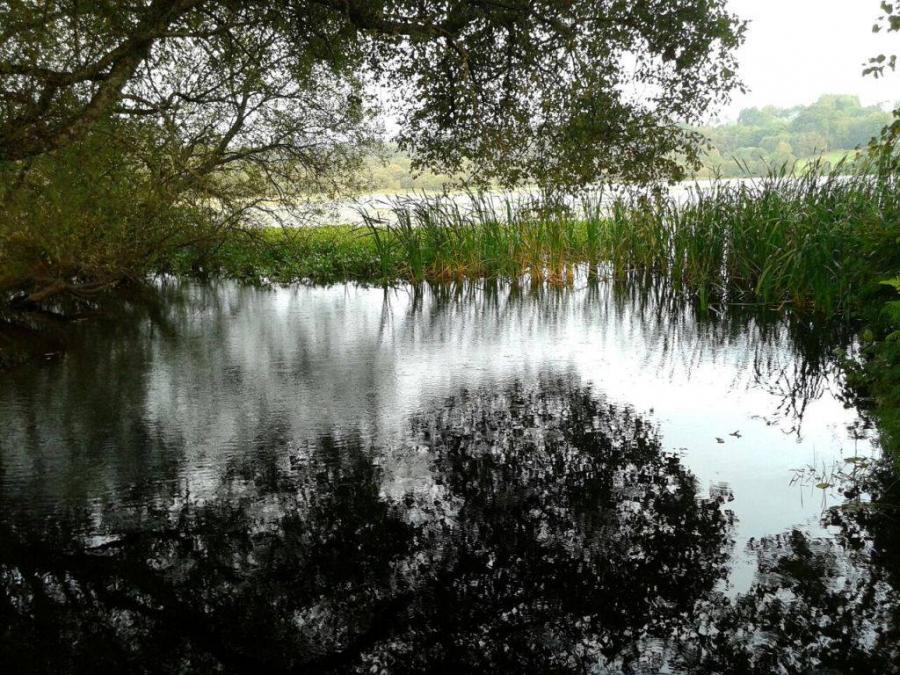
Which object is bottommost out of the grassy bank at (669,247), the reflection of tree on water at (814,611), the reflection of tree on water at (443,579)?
the reflection of tree on water at (814,611)

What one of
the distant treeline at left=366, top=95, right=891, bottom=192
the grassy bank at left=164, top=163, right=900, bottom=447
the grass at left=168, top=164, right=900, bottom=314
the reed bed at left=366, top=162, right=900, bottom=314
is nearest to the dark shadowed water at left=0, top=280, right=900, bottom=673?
the grassy bank at left=164, top=163, right=900, bottom=447

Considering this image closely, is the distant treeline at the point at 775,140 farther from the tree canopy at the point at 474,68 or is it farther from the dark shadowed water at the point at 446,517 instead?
the dark shadowed water at the point at 446,517

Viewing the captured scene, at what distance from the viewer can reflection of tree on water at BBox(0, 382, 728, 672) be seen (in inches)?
85.7

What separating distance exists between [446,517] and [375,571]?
492 millimetres

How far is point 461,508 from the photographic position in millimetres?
3111

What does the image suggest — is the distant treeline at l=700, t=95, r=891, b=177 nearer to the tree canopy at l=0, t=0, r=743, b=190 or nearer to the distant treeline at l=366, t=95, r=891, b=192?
the distant treeline at l=366, t=95, r=891, b=192

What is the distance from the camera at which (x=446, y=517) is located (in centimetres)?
302

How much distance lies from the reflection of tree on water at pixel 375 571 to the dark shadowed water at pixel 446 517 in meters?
0.01

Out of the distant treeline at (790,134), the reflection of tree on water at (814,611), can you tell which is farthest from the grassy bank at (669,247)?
the reflection of tree on water at (814,611)

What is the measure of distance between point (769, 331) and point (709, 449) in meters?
3.28

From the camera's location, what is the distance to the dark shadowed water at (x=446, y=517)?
2203 mm

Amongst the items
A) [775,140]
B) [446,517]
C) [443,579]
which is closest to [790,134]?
[775,140]

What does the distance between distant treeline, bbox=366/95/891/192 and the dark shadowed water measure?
2.85m

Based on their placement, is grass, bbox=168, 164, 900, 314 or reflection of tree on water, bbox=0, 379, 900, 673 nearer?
reflection of tree on water, bbox=0, 379, 900, 673
